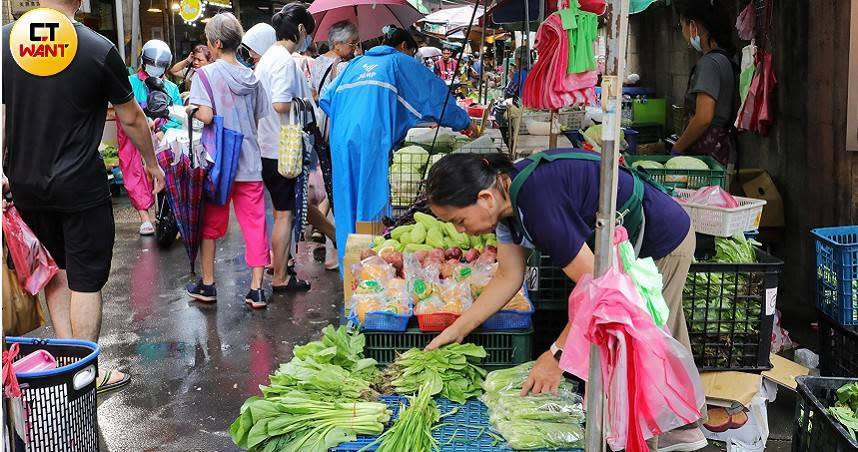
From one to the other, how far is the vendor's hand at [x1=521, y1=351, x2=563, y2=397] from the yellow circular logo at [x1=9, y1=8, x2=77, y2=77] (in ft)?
9.72

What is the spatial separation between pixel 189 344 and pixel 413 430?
3.45 metres

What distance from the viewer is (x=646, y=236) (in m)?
3.62

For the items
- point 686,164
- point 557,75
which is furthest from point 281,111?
point 686,164

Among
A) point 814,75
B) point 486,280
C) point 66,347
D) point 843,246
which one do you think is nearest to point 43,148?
point 66,347

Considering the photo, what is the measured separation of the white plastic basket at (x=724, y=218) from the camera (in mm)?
4660

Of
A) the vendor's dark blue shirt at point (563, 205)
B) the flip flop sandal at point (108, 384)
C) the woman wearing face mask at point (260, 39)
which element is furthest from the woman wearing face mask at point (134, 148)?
the vendor's dark blue shirt at point (563, 205)

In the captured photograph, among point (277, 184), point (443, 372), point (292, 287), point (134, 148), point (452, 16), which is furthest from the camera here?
point (452, 16)

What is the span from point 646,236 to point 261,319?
400 centimetres

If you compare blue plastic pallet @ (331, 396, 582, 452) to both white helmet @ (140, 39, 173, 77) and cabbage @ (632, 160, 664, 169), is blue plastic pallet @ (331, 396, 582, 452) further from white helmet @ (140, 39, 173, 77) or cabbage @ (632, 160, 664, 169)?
white helmet @ (140, 39, 173, 77)

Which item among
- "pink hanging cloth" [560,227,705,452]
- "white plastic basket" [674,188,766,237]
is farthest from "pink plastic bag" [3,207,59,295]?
"white plastic basket" [674,188,766,237]

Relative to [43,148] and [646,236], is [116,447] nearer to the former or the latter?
[43,148]

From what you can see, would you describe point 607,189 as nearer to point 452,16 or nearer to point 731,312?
point 731,312

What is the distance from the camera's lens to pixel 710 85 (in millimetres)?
6160

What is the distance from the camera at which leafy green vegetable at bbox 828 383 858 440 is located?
3377 mm
